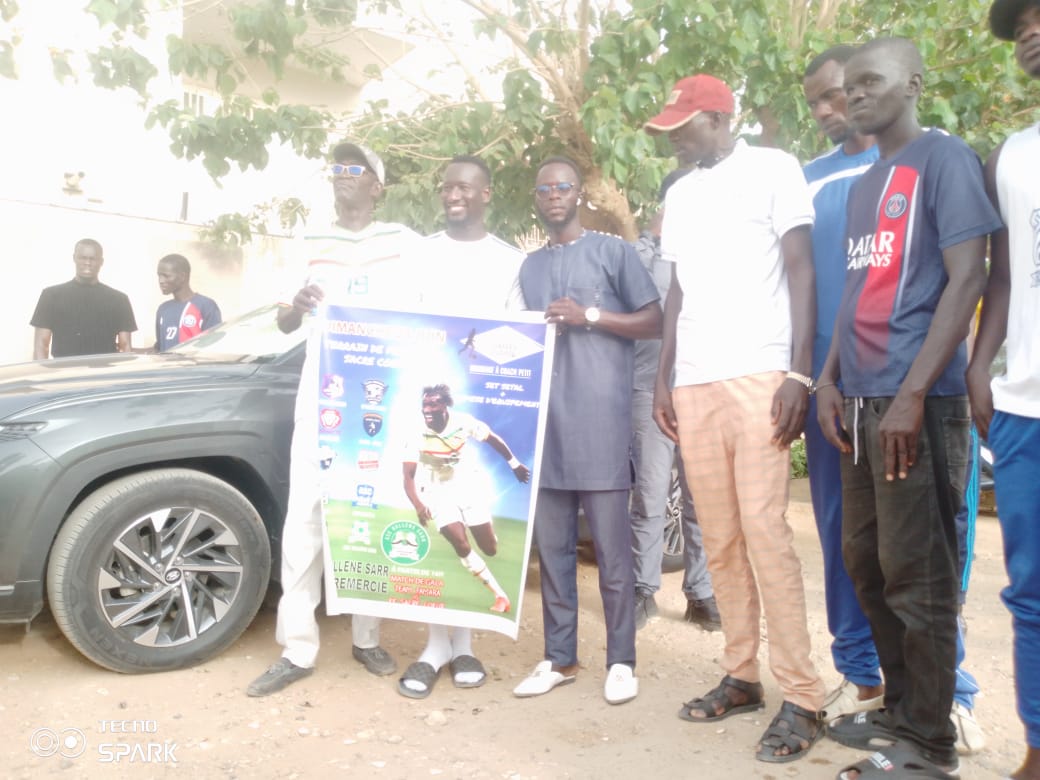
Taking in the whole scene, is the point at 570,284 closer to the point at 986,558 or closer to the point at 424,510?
the point at 424,510

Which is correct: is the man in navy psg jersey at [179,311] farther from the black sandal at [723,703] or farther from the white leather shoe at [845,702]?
the white leather shoe at [845,702]

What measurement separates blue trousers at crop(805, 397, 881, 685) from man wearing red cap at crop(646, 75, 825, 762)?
0.18 m

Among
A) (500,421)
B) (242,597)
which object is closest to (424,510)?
(500,421)

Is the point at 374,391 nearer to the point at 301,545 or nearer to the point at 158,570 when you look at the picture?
the point at 301,545

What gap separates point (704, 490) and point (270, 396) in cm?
193

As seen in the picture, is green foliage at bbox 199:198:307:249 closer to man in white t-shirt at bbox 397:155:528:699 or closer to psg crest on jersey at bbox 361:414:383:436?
man in white t-shirt at bbox 397:155:528:699

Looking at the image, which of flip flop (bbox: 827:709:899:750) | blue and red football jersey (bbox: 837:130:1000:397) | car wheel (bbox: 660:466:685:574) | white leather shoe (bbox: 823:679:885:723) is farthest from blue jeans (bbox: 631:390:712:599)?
blue and red football jersey (bbox: 837:130:1000:397)

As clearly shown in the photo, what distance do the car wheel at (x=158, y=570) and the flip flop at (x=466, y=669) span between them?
34.9 inches

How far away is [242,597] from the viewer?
3883 millimetres

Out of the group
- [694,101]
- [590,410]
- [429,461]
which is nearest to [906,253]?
[694,101]

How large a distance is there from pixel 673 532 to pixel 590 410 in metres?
2.06

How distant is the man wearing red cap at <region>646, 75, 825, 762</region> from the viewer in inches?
120


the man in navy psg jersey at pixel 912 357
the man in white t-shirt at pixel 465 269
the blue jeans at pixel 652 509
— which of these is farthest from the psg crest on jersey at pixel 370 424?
the man in navy psg jersey at pixel 912 357

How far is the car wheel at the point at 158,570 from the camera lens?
3539 mm
